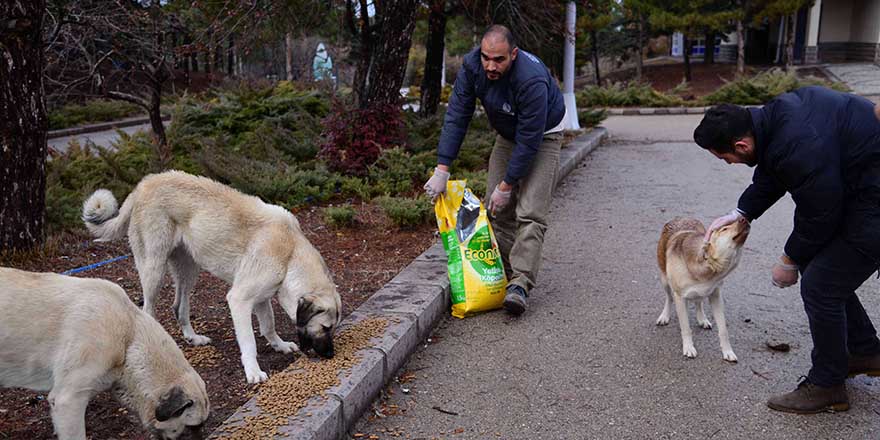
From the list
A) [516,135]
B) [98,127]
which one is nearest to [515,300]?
[516,135]

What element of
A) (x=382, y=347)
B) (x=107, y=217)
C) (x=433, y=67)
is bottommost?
(x=382, y=347)

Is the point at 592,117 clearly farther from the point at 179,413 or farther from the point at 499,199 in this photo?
the point at 179,413

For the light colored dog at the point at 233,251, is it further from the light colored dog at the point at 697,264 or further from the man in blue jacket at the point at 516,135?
the light colored dog at the point at 697,264

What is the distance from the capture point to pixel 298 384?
3699mm

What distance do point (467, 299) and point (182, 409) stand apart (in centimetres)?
261

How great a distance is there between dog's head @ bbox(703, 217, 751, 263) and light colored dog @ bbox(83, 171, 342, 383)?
7.44ft

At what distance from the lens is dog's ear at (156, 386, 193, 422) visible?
3.01 meters

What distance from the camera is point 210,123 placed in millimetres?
12844

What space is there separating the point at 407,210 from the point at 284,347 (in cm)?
290

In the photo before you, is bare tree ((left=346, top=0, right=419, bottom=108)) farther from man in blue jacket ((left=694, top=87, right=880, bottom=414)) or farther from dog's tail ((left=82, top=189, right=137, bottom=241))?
man in blue jacket ((left=694, top=87, right=880, bottom=414))

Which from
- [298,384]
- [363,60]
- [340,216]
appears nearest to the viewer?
[298,384]

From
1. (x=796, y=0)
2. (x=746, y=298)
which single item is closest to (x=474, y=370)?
(x=746, y=298)

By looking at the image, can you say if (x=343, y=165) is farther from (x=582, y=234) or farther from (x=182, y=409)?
(x=182, y=409)

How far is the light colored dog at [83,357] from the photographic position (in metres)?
2.98
